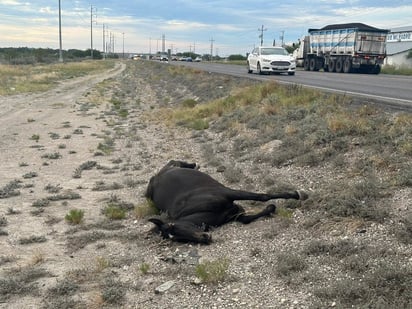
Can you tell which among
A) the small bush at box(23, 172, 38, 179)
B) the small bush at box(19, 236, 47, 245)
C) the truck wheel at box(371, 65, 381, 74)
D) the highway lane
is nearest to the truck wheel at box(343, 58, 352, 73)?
the truck wheel at box(371, 65, 381, 74)

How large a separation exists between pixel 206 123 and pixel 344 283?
1101cm

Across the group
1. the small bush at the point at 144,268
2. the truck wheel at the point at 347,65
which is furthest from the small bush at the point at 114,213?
the truck wheel at the point at 347,65

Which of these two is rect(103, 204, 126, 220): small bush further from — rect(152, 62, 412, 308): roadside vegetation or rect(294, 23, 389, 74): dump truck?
rect(294, 23, 389, 74): dump truck

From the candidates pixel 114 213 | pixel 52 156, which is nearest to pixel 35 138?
pixel 52 156

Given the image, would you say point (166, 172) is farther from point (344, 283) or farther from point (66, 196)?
point (344, 283)

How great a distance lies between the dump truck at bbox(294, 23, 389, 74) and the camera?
37375 millimetres

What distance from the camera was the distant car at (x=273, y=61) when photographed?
98.1 feet

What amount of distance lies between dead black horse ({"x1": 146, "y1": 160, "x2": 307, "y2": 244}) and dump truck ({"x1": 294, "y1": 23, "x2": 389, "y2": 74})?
111 feet

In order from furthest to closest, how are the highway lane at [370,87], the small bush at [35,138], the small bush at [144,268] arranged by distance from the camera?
the small bush at [35,138] < the highway lane at [370,87] < the small bush at [144,268]

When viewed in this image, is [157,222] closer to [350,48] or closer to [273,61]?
[273,61]

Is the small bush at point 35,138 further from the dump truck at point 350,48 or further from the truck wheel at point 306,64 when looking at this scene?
the truck wheel at point 306,64

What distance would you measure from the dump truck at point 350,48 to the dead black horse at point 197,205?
111 ft

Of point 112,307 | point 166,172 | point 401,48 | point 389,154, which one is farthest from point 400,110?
point 401,48

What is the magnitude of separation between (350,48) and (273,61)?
11.2 m
